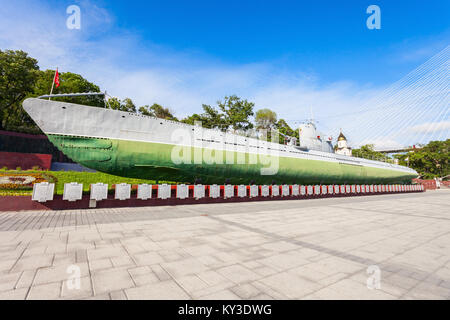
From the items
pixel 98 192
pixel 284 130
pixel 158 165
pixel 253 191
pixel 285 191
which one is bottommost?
pixel 285 191

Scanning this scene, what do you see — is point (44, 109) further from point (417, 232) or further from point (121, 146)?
point (417, 232)

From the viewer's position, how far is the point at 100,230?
7.16 metres

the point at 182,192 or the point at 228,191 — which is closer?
the point at 182,192

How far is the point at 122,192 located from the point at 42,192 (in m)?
3.48

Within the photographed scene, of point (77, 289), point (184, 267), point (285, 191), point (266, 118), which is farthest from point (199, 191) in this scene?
point (266, 118)

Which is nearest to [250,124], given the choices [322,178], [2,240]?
[322,178]

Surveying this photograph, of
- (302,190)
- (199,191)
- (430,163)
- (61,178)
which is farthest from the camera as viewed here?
(430,163)

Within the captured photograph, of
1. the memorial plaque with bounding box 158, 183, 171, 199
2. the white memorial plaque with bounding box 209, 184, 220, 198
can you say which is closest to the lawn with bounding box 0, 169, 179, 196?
the memorial plaque with bounding box 158, 183, 171, 199

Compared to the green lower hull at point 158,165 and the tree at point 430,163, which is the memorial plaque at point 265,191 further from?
the tree at point 430,163

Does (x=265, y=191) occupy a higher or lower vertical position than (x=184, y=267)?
higher

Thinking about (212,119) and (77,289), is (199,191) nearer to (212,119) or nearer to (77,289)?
(77,289)

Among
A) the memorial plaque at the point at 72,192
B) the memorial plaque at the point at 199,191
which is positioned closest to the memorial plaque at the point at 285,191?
the memorial plaque at the point at 199,191

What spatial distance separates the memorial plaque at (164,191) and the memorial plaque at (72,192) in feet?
13.1

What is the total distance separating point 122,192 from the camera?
39.7ft
